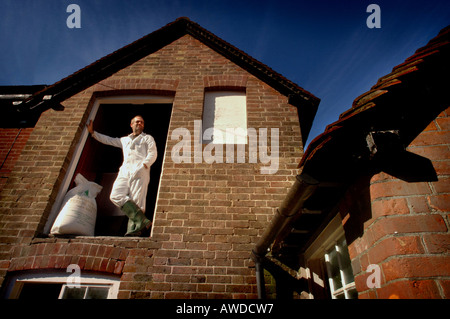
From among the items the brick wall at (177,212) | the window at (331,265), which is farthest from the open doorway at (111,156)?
the window at (331,265)

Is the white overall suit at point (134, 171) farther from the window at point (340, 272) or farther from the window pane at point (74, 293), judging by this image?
the window at point (340, 272)

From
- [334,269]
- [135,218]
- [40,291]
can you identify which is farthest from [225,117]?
[40,291]

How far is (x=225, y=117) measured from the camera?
4.78m

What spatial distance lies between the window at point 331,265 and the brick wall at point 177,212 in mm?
760

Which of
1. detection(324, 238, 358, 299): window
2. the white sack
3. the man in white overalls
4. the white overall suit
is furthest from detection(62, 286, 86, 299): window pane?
detection(324, 238, 358, 299): window

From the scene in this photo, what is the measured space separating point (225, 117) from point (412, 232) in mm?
3518

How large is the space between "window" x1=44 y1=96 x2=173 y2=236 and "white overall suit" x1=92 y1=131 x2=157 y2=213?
1.80ft

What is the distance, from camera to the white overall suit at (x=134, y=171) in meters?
3.88

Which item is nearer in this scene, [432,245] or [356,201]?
[432,245]

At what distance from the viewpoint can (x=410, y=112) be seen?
198 cm
